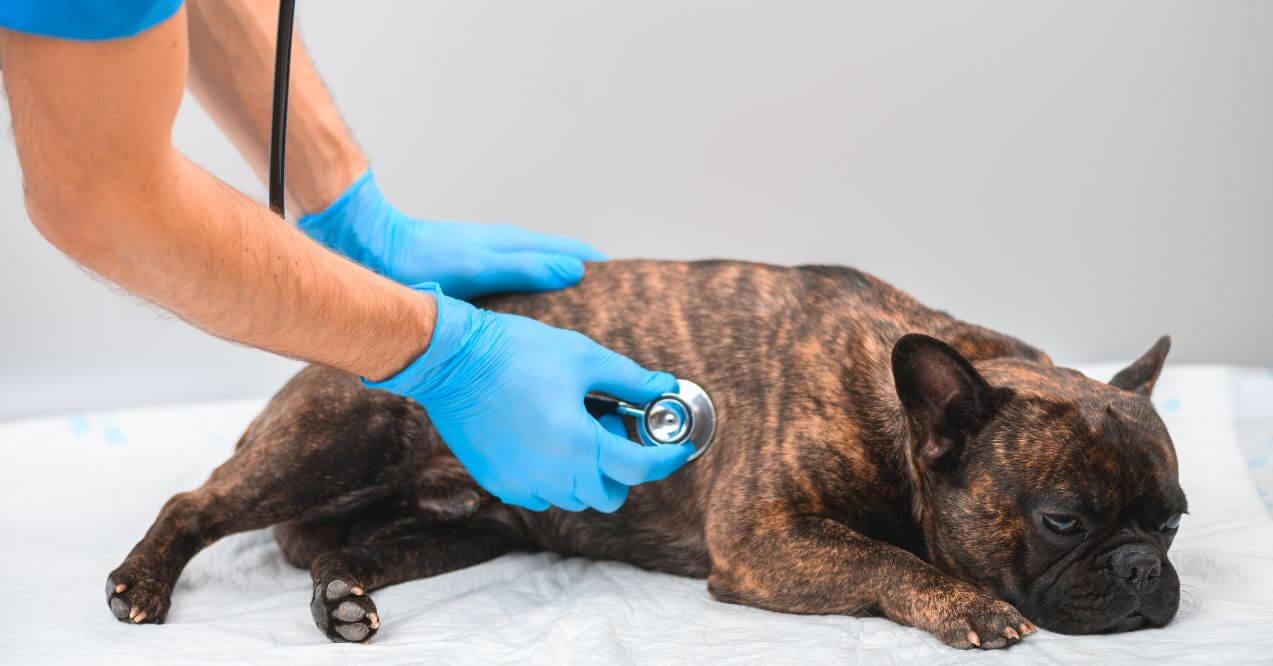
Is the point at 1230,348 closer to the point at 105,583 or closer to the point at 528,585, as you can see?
the point at 528,585

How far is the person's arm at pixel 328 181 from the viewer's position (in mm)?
3305

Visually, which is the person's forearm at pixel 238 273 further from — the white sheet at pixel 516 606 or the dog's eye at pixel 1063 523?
the dog's eye at pixel 1063 523

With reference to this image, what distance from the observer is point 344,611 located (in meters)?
2.65

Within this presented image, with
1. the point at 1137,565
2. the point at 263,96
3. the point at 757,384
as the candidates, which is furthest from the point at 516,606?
the point at 263,96

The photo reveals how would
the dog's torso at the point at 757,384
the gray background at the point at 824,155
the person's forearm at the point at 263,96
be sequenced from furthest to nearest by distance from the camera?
the gray background at the point at 824,155, the person's forearm at the point at 263,96, the dog's torso at the point at 757,384

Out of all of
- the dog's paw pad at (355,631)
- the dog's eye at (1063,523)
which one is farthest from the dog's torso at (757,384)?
the dog's paw pad at (355,631)

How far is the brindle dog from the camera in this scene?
8.21ft

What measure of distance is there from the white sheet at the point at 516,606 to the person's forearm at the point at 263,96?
1.10m

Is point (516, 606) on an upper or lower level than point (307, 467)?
lower

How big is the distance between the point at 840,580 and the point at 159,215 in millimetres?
1627

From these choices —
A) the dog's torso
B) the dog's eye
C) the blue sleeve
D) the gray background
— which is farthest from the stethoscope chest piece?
the gray background

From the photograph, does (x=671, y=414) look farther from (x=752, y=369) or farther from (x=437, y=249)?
(x=437, y=249)

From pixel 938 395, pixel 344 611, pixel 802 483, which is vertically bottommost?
pixel 344 611

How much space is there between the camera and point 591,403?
289 cm
